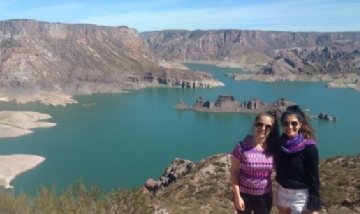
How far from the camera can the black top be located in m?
5.29

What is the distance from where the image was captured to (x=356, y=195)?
43.0 ft

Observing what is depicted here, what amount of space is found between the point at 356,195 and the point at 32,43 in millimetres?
148122

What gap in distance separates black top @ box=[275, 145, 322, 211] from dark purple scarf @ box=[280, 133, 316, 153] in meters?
0.05

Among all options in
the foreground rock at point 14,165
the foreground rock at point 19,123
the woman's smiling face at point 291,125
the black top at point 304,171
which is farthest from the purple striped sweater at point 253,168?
the foreground rock at point 19,123

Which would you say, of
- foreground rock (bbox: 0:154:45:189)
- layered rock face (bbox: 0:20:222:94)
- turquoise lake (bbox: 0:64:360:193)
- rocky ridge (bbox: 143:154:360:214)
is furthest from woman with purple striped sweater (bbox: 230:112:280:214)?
layered rock face (bbox: 0:20:222:94)

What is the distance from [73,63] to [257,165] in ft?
500

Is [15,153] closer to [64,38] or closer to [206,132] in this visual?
[206,132]

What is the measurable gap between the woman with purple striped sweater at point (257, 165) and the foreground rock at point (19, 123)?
73.4m

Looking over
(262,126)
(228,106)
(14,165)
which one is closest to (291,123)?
(262,126)

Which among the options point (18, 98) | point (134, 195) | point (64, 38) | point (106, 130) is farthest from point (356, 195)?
point (64, 38)

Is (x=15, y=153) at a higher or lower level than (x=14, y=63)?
lower

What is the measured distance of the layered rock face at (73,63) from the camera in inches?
5226

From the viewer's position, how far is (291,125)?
5.49 metres

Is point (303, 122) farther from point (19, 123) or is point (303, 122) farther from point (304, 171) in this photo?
point (19, 123)
